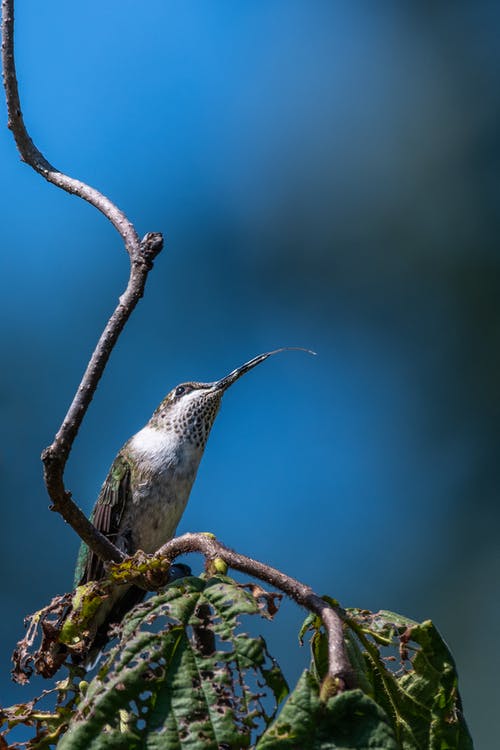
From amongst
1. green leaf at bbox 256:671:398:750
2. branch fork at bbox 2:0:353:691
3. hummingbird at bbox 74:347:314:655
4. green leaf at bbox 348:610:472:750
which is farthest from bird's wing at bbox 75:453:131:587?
green leaf at bbox 256:671:398:750

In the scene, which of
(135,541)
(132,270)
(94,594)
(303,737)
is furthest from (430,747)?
(135,541)

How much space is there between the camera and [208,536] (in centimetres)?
196

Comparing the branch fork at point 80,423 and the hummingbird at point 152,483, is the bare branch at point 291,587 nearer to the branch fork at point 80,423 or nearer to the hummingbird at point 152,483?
the branch fork at point 80,423

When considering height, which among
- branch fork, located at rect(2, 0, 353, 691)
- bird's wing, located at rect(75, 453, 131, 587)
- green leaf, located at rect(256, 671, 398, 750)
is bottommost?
green leaf, located at rect(256, 671, 398, 750)

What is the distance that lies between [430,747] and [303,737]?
18.7 inches

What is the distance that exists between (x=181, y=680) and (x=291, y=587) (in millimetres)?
268

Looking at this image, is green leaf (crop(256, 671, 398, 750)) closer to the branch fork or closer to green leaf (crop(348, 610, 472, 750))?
the branch fork

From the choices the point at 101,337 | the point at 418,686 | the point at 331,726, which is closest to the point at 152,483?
the point at 101,337

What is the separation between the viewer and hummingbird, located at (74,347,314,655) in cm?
457

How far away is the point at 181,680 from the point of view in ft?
5.46

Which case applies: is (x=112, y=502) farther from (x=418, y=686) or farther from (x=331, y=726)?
(x=331, y=726)

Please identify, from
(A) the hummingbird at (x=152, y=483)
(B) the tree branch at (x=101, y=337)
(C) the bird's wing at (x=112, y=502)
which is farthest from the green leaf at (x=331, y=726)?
(C) the bird's wing at (x=112, y=502)

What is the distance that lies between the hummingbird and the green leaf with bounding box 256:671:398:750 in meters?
2.86

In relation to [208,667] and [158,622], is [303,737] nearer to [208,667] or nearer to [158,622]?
[208,667]
